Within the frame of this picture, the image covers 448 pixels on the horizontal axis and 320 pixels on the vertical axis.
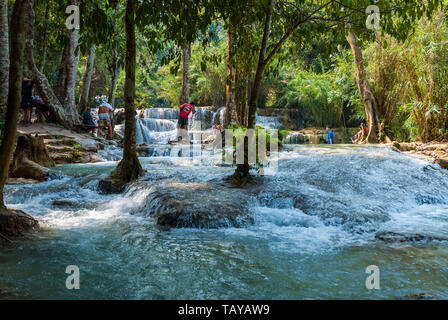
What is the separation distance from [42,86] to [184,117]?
5529 mm

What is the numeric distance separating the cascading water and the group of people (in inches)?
273

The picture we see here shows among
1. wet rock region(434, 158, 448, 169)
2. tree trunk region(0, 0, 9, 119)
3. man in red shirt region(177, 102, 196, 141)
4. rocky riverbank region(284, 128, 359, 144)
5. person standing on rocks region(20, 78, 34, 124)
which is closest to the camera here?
wet rock region(434, 158, 448, 169)

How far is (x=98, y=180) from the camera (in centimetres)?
741

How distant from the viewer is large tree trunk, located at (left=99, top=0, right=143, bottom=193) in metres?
6.91

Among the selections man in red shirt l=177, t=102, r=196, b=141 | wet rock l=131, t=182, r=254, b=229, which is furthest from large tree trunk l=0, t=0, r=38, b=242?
man in red shirt l=177, t=102, r=196, b=141

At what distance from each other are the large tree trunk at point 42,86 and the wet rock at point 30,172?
21.5 feet

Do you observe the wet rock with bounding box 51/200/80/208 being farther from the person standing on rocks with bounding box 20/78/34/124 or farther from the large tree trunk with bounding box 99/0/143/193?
the person standing on rocks with bounding box 20/78/34/124

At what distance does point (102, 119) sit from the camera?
1490 cm

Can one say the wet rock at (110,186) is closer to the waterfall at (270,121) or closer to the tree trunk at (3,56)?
the tree trunk at (3,56)

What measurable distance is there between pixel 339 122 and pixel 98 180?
16625 millimetres

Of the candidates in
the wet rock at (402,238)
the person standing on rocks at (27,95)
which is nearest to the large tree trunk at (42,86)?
the person standing on rocks at (27,95)

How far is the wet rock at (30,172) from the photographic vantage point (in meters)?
7.87

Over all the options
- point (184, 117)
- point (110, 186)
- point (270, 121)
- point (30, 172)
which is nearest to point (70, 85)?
point (184, 117)
